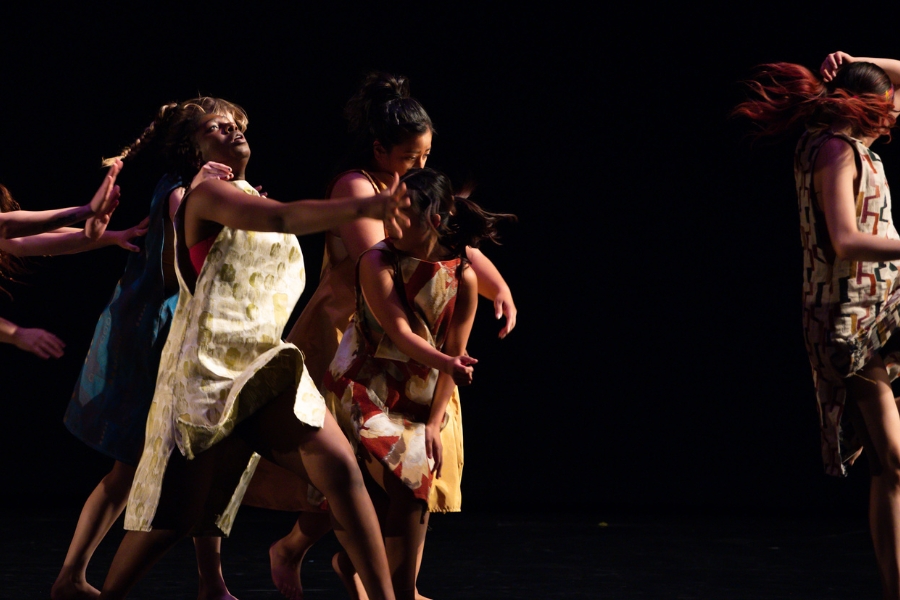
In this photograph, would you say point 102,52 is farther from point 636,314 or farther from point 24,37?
point 636,314

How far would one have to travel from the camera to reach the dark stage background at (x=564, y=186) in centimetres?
473

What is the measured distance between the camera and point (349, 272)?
8.66 ft

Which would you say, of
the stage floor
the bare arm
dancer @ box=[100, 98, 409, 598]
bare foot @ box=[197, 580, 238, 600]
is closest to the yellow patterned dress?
dancer @ box=[100, 98, 409, 598]

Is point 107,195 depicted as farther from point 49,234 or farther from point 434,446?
point 434,446

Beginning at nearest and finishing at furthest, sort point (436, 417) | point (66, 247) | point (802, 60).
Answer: point (436, 417) < point (66, 247) < point (802, 60)

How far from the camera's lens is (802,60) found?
4625 millimetres

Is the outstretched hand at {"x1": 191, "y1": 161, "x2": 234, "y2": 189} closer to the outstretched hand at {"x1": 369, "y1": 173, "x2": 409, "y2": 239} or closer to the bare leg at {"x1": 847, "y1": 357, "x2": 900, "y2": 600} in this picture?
the outstretched hand at {"x1": 369, "y1": 173, "x2": 409, "y2": 239}

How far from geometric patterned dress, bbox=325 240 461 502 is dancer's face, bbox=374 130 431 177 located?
32cm

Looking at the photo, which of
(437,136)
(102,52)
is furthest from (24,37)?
(437,136)

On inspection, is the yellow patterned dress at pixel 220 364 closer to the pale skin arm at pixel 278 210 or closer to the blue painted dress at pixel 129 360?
the pale skin arm at pixel 278 210

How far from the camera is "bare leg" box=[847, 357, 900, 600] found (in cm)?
239

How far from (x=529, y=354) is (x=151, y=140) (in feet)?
7.92

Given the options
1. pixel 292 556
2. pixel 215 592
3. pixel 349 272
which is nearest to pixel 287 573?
pixel 292 556

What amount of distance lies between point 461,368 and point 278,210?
421mm
